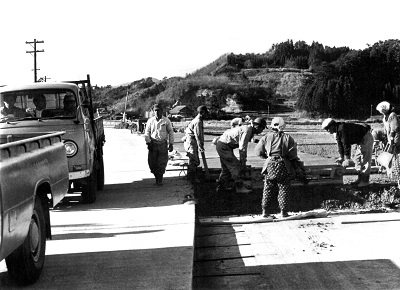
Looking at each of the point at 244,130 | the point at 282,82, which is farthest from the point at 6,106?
the point at 282,82

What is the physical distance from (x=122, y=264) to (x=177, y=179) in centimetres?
713

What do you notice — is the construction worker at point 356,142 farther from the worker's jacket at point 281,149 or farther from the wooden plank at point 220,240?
the wooden plank at point 220,240

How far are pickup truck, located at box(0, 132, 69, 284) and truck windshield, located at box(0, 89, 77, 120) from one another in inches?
134

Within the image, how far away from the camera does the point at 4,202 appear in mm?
4590

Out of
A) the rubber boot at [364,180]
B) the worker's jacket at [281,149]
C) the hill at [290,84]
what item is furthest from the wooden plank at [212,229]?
the hill at [290,84]

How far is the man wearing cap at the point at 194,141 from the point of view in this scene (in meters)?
12.7

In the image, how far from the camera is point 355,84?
6525 cm

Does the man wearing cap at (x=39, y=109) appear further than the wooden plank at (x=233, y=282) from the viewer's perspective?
Yes

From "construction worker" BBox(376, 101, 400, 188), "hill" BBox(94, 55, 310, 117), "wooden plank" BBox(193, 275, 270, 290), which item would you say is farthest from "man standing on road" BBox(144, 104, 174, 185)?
"hill" BBox(94, 55, 310, 117)

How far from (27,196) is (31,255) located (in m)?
0.67

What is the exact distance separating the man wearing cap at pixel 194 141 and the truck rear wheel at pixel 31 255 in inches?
268

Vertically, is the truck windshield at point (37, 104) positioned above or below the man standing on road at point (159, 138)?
above

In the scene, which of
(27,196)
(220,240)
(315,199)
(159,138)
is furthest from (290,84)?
(27,196)

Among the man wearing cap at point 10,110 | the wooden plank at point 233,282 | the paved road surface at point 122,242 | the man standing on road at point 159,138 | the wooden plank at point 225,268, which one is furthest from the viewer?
the man standing on road at point 159,138
